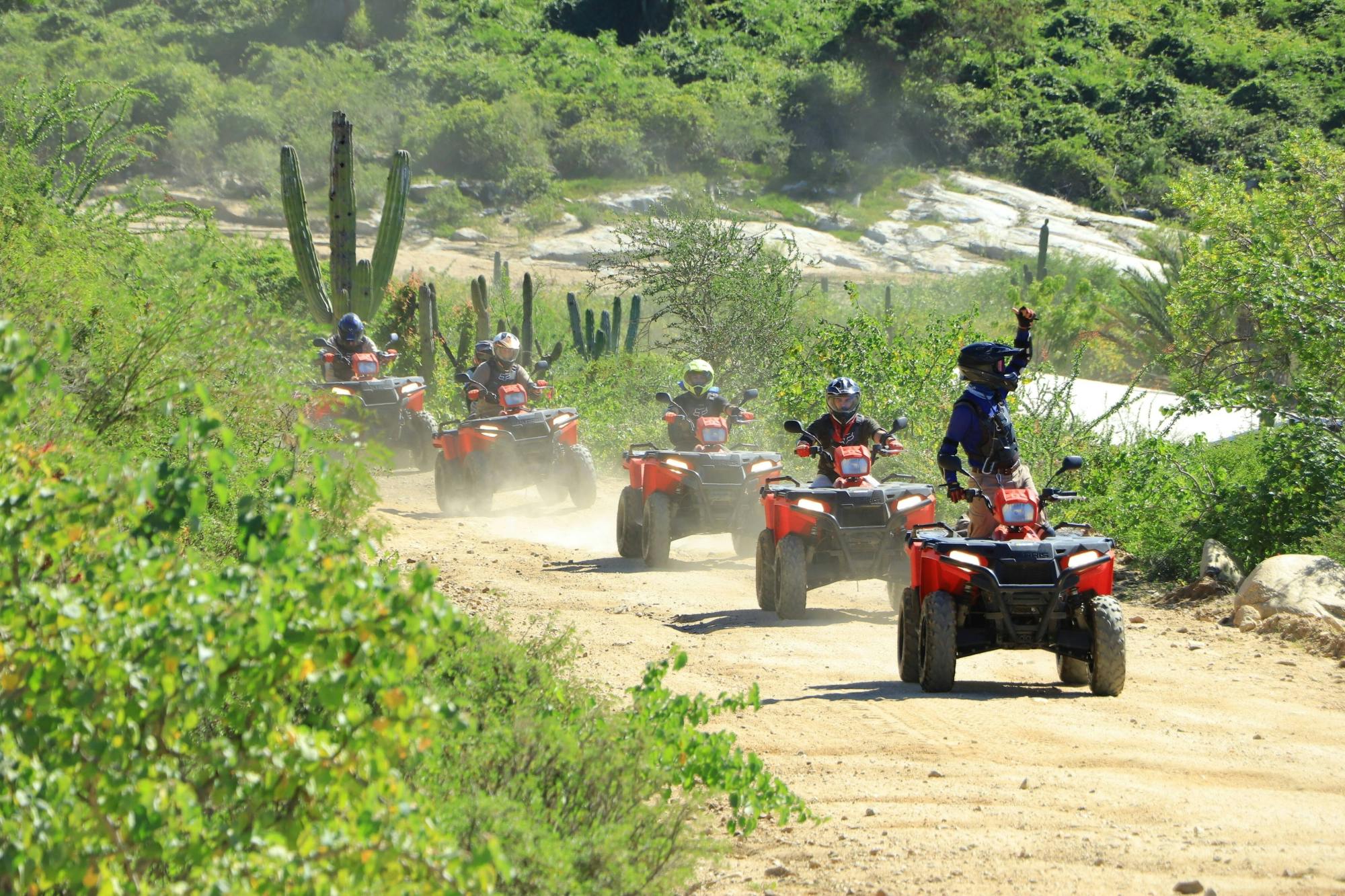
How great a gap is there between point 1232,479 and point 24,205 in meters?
9.39

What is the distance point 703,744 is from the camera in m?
5.36

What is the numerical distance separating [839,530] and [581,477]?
668 cm

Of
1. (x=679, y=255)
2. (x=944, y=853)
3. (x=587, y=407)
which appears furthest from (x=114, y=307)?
(x=679, y=255)

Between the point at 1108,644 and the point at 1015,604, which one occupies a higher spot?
the point at 1015,604

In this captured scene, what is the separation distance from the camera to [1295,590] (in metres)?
10.2

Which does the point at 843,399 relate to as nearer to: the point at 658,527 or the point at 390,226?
the point at 658,527

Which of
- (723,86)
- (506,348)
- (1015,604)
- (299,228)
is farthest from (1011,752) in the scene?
(723,86)

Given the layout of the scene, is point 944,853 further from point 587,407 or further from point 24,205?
point 587,407

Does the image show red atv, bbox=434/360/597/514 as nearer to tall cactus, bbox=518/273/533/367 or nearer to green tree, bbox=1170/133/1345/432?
green tree, bbox=1170/133/1345/432

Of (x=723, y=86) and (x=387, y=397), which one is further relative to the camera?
(x=723, y=86)

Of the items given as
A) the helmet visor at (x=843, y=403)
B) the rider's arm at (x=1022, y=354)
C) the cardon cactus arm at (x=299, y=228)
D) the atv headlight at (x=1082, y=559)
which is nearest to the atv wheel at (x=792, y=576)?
the helmet visor at (x=843, y=403)

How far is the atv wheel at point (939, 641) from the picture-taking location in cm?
794

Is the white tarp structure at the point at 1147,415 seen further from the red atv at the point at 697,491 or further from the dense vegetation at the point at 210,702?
the dense vegetation at the point at 210,702

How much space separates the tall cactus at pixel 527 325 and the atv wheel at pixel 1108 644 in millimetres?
16186
